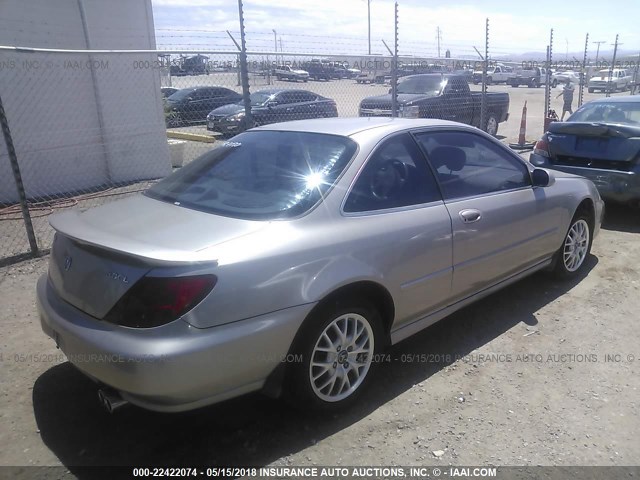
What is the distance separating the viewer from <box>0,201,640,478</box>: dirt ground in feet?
8.62

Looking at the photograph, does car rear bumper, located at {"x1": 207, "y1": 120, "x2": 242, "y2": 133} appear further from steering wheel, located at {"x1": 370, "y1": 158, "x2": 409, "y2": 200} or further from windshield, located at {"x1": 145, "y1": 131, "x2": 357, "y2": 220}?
steering wheel, located at {"x1": 370, "y1": 158, "x2": 409, "y2": 200}

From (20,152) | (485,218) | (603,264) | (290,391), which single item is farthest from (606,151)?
(20,152)

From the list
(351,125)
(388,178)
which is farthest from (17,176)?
(388,178)

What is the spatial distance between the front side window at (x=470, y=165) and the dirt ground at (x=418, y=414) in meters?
1.08

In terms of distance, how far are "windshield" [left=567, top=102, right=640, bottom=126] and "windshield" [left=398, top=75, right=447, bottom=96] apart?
5.29m

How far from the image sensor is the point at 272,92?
15148 millimetres

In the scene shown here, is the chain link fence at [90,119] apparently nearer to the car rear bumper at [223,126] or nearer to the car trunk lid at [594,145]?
the car trunk lid at [594,145]

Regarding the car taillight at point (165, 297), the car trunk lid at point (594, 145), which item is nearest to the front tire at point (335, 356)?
the car taillight at point (165, 297)

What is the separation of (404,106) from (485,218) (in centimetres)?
798

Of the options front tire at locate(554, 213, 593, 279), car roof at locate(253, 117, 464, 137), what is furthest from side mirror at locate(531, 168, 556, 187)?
car roof at locate(253, 117, 464, 137)

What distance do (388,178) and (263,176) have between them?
78 cm

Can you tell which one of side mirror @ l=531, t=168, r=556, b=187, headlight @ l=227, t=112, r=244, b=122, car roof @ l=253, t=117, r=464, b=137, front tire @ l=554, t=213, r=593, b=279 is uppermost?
car roof @ l=253, t=117, r=464, b=137

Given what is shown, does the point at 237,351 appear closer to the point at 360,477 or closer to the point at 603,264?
the point at 360,477

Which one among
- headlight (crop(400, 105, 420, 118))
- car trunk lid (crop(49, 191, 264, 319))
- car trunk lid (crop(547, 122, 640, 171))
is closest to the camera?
car trunk lid (crop(49, 191, 264, 319))
